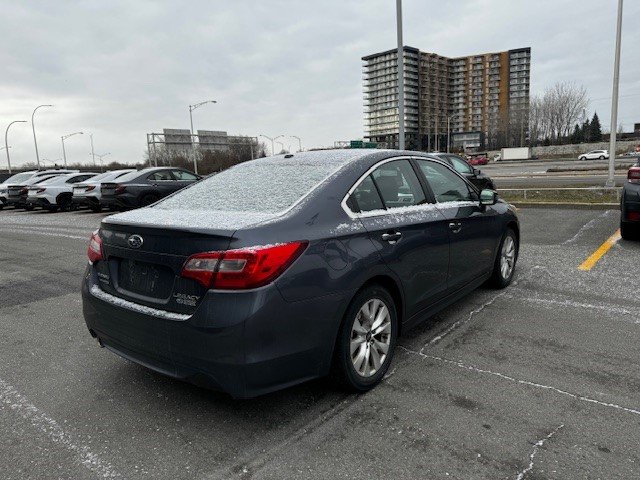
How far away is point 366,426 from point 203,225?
1.52 m

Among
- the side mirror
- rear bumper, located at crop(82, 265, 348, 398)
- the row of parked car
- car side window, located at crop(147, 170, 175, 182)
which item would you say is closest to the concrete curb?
the side mirror

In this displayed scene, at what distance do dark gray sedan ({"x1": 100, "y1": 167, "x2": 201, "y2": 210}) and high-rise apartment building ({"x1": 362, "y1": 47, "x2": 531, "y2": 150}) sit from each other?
88.8 m

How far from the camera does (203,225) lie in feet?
8.91

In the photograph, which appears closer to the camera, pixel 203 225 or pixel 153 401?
pixel 203 225

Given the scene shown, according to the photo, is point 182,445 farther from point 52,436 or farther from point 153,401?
point 52,436

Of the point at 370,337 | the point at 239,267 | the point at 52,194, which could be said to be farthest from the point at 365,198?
the point at 52,194

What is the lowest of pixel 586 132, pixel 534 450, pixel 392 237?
pixel 534 450

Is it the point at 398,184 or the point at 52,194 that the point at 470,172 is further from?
the point at 52,194

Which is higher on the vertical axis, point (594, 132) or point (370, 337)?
point (594, 132)

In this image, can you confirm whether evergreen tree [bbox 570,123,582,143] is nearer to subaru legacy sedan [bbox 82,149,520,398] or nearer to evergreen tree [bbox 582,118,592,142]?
evergreen tree [bbox 582,118,592,142]

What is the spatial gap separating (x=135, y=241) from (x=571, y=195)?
13545mm

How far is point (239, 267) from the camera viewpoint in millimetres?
2494

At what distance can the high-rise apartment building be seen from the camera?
354ft

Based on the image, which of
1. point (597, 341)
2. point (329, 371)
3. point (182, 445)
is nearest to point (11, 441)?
point (182, 445)
